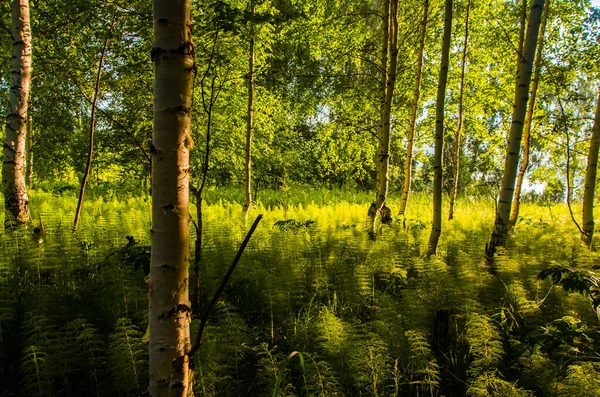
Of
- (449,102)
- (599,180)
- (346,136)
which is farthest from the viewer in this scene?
(599,180)

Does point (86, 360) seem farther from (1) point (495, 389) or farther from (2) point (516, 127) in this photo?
(2) point (516, 127)

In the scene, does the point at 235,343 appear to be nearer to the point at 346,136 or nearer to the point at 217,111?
the point at 346,136

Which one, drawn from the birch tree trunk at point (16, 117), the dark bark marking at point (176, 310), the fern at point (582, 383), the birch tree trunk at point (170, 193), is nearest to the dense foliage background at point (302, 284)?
the fern at point (582, 383)

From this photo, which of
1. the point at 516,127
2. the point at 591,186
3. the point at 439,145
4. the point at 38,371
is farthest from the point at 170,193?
the point at 591,186

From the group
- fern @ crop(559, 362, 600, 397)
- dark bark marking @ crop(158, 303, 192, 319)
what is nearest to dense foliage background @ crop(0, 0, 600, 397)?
fern @ crop(559, 362, 600, 397)

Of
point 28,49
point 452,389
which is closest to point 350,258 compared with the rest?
point 452,389

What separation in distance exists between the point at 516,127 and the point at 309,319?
4179mm

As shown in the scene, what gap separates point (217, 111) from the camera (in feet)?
31.1

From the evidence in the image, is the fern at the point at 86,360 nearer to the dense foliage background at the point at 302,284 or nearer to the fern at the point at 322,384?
the dense foliage background at the point at 302,284

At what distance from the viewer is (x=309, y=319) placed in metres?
3.32

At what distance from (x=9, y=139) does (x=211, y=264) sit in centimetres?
318

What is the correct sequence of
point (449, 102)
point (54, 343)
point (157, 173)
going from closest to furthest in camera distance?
1. point (157, 173)
2. point (54, 343)
3. point (449, 102)

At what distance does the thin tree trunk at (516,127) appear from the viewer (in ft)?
16.0

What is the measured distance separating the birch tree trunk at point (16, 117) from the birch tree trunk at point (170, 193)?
4499 millimetres
